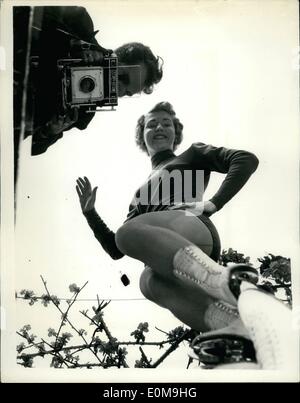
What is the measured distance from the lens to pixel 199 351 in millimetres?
2180

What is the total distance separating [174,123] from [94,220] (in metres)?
0.50

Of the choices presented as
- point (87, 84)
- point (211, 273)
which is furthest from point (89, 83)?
point (211, 273)

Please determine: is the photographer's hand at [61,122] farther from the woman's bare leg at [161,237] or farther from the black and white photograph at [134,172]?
the woman's bare leg at [161,237]

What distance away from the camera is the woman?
85.5 inches

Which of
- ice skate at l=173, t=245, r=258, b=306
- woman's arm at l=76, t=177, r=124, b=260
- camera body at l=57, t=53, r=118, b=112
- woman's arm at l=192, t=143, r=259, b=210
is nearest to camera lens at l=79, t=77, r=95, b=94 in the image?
camera body at l=57, t=53, r=118, b=112

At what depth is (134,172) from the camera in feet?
7.48

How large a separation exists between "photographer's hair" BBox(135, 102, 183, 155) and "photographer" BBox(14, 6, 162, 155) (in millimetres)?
83

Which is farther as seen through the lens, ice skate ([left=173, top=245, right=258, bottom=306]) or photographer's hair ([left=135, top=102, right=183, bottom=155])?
photographer's hair ([left=135, top=102, right=183, bottom=155])

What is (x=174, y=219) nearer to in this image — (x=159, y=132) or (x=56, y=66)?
(x=159, y=132)

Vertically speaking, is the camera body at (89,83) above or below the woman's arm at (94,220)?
above

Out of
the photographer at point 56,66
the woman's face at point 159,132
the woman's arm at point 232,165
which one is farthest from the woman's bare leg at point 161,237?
the photographer at point 56,66

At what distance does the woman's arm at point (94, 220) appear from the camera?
2264 mm

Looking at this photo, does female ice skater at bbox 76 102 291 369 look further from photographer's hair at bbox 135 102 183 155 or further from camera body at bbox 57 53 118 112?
camera body at bbox 57 53 118 112

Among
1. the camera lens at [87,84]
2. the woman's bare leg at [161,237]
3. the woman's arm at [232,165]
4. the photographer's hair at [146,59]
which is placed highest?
the photographer's hair at [146,59]
